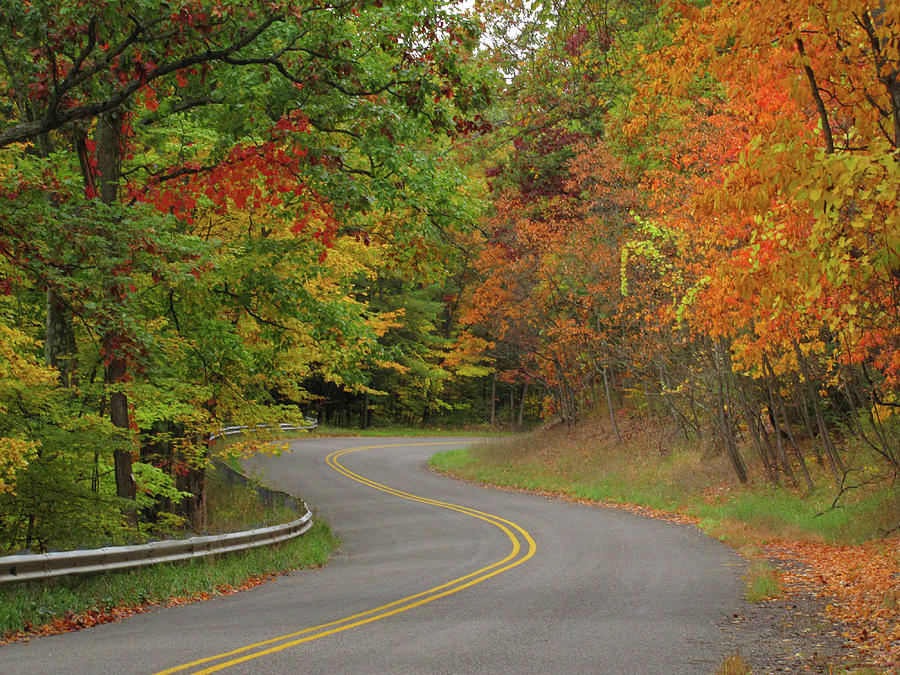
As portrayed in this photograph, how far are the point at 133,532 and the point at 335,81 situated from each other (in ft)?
23.1

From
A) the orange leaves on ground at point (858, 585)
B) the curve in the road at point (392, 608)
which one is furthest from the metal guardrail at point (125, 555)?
the orange leaves on ground at point (858, 585)

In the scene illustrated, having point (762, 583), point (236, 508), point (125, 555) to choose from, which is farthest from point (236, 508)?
point (762, 583)

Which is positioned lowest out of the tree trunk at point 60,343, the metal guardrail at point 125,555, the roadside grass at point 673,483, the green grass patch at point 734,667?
the roadside grass at point 673,483

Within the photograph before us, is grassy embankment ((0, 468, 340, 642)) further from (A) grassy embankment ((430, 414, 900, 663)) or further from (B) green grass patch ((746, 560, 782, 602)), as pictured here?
(A) grassy embankment ((430, 414, 900, 663))

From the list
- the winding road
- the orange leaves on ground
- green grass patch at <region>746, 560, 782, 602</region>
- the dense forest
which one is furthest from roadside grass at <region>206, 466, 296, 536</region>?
the orange leaves on ground

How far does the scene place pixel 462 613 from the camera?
30.0ft

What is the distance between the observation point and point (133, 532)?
11.1m

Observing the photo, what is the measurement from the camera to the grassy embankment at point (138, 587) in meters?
8.26

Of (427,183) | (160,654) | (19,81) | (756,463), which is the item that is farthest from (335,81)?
(756,463)

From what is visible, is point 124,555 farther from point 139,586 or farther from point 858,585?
point 858,585

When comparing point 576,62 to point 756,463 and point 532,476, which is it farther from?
point 532,476

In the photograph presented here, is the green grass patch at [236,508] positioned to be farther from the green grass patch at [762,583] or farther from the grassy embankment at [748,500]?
the grassy embankment at [748,500]

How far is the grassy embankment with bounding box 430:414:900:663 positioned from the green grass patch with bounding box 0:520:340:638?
752 centimetres

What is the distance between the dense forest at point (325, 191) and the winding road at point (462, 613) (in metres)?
2.61
